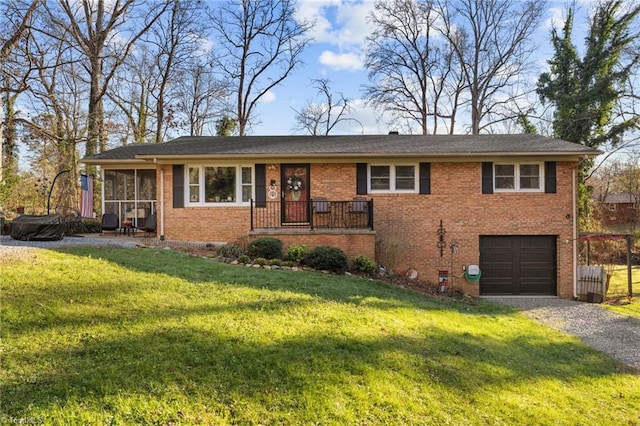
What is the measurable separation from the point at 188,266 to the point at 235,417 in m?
5.23

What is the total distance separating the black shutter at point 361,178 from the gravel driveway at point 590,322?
16.3ft

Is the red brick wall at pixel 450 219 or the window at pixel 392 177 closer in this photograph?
the red brick wall at pixel 450 219

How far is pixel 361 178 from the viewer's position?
1197 cm

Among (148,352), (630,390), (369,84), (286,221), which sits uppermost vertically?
(369,84)

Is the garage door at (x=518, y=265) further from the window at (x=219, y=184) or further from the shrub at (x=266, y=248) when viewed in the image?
the window at (x=219, y=184)

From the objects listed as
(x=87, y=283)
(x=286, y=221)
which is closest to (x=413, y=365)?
(x=87, y=283)

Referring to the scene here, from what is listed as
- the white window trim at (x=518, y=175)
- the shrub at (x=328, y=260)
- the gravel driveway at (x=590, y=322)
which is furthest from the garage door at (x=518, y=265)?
the shrub at (x=328, y=260)

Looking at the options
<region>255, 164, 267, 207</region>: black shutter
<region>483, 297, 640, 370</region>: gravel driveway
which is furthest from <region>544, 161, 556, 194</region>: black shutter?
<region>255, 164, 267, 207</region>: black shutter

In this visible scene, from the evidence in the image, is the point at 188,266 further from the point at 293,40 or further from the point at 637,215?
the point at 637,215

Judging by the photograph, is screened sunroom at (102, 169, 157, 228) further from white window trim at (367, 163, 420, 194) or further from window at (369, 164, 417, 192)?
window at (369, 164, 417, 192)

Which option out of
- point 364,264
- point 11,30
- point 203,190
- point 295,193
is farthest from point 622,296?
point 11,30

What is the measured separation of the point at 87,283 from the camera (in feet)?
18.2

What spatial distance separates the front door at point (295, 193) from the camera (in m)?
12.1

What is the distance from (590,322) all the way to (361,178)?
700cm
